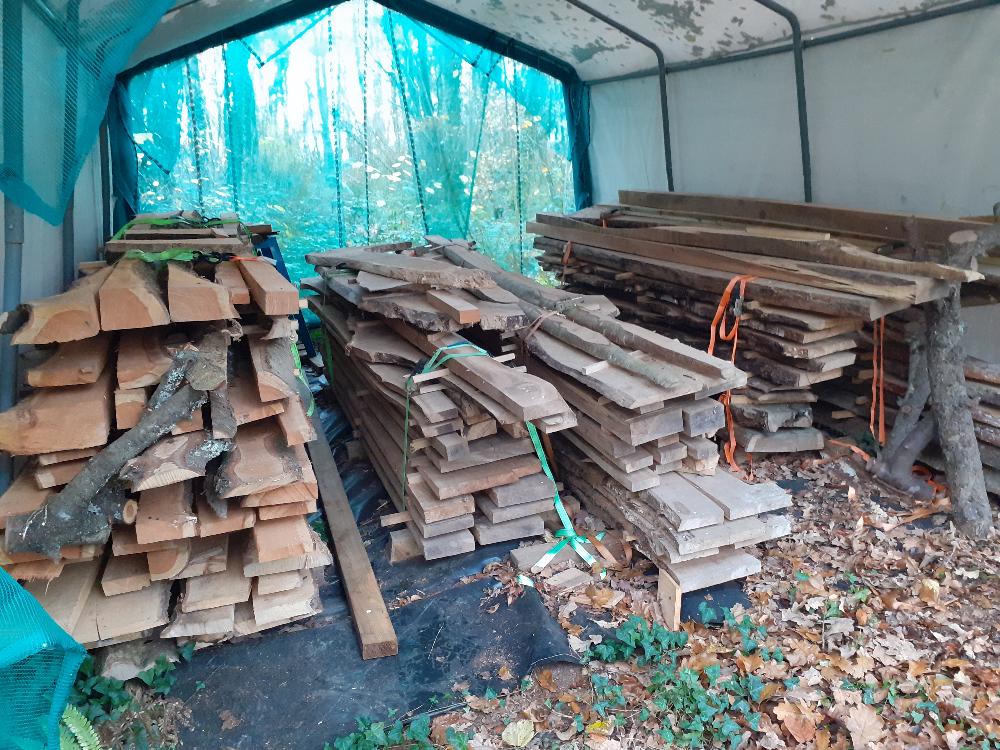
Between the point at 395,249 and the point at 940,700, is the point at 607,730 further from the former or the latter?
the point at 395,249

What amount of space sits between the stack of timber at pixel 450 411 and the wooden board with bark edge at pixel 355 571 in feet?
0.94

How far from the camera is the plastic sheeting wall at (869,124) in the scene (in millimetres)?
5059

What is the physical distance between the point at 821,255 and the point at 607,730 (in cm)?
345

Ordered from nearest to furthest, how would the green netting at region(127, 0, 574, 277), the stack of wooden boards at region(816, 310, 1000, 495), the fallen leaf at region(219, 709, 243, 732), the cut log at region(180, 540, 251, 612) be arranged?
the fallen leaf at region(219, 709, 243, 732), the cut log at region(180, 540, 251, 612), the stack of wooden boards at region(816, 310, 1000, 495), the green netting at region(127, 0, 574, 277)

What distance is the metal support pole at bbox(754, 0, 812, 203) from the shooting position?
5.89 m

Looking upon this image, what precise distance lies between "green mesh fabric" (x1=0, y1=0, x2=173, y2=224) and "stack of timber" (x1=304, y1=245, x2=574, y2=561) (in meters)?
1.93

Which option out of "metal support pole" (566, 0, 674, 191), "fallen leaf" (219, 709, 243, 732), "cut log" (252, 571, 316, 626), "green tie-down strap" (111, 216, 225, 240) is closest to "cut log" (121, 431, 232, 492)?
"cut log" (252, 571, 316, 626)

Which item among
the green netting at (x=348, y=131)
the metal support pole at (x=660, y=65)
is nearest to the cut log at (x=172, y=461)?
the metal support pole at (x=660, y=65)

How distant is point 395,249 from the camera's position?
6.62 m

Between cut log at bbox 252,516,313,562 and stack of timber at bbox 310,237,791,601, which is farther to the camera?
stack of timber at bbox 310,237,791,601

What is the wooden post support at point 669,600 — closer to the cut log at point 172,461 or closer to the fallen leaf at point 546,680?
the fallen leaf at point 546,680

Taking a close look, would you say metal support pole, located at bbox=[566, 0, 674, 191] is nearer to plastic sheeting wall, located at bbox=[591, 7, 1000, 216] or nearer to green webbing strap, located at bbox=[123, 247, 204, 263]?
plastic sheeting wall, located at bbox=[591, 7, 1000, 216]

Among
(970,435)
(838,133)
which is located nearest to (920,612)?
(970,435)

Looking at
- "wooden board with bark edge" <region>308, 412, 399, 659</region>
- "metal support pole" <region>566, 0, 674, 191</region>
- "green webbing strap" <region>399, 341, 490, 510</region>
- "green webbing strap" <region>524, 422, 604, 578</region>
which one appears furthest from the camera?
"metal support pole" <region>566, 0, 674, 191</region>
